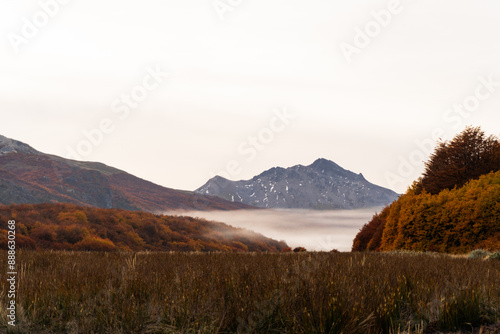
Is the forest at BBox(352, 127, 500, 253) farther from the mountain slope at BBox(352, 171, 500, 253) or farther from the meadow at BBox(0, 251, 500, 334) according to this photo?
the meadow at BBox(0, 251, 500, 334)

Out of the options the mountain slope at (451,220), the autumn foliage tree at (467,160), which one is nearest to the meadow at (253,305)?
the mountain slope at (451,220)

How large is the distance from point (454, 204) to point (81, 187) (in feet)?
427

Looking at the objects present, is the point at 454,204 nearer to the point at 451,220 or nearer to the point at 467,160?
the point at 451,220

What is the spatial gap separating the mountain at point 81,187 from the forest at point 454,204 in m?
90.5

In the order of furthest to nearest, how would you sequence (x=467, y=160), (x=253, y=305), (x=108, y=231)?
(x=108, y=231) < (x=467, y=160) < (x=253, y=305)

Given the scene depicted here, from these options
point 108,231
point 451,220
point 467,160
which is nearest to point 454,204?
point 451,220

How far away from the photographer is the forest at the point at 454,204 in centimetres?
1655

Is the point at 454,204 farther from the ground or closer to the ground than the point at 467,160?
closer to the ground

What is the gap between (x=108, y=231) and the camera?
102 feet

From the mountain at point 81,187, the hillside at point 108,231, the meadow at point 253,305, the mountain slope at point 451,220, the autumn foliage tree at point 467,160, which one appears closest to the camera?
the meadow at point 253,305

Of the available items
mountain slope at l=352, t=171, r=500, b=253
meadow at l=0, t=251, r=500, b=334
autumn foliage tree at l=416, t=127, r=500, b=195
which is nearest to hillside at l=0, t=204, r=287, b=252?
mountain slope at l=352, t=171, r=500, b=253

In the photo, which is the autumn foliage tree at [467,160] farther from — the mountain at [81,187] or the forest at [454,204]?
the mountain at [81,187]

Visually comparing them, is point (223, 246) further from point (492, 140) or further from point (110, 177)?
point (110, 177)

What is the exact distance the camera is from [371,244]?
81.5ft
